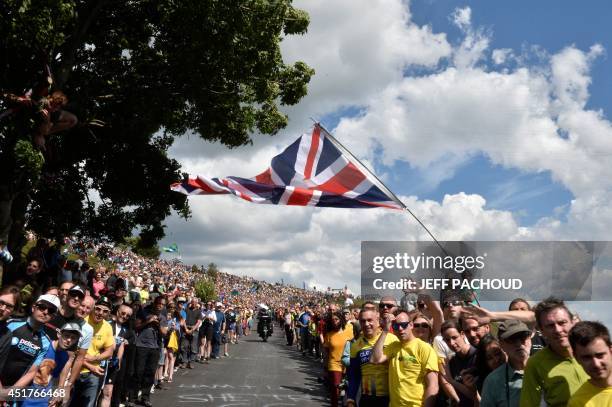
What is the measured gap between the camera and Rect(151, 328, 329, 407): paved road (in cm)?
1091

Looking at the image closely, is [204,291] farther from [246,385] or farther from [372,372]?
[372,372]

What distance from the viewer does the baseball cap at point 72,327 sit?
6.30 metres

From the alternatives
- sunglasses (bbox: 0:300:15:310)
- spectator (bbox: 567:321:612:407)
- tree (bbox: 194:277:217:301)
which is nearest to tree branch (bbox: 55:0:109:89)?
sunglasses (bbox: 0:300:15:310)

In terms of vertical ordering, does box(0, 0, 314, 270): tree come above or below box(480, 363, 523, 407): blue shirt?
above

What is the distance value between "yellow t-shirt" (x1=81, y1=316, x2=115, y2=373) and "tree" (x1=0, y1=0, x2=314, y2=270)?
4.56 m

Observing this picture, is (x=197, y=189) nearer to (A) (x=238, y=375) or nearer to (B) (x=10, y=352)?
(A) (x=238, y=375)

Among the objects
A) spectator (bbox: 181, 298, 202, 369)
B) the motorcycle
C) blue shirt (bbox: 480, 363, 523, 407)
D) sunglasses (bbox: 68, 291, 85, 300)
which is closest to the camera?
blue shirt (bbox: 480, 363, 523, 407)

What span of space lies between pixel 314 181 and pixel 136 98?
668 cm

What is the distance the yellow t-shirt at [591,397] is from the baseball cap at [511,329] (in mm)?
950

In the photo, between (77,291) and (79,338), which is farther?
(77,291)

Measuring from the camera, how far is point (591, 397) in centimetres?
296

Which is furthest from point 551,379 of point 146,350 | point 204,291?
point 204,291

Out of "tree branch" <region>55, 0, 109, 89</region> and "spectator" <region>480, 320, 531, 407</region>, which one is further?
"tree branch" <region>55, 0, 109, 89</region>

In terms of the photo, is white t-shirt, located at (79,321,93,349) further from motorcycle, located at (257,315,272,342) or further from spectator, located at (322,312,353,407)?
motorcycle, located at (257,315,272,342)
